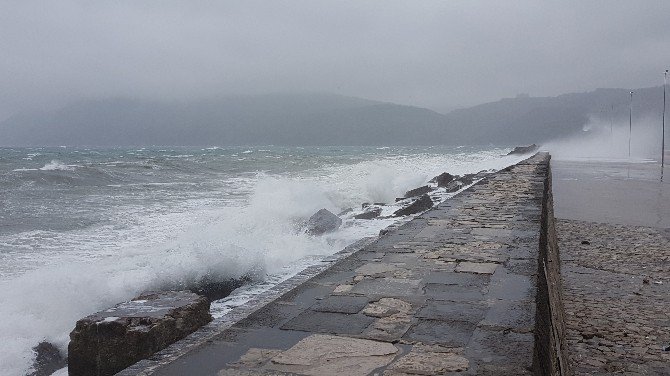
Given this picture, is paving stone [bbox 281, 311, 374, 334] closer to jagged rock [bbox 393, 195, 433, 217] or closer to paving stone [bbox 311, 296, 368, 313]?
paving stone [bbox 311, 296, 368, 313]

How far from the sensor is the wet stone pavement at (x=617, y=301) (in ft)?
15.9

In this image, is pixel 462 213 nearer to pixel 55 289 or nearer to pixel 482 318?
pixel 482 318

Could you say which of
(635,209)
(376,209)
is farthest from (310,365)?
(635,209)

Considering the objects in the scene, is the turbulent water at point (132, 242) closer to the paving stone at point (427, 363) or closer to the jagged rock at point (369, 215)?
the jagged rock at point (369, 215)

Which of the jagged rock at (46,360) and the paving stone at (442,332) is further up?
the paving stone at (442,332)

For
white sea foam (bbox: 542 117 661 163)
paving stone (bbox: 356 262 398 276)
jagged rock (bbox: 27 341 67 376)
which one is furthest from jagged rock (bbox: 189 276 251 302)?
white sea foam (bbox: 542 117 661 163)

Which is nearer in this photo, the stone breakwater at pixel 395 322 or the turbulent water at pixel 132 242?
the stone breakwater at pixel 395 322

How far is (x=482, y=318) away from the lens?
10.6 ft

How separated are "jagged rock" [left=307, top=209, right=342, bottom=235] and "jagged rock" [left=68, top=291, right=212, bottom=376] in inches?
274

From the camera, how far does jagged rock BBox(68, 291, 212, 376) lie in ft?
10.8

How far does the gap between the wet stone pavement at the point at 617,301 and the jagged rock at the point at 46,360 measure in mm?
4519

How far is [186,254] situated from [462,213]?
3839 millimetres

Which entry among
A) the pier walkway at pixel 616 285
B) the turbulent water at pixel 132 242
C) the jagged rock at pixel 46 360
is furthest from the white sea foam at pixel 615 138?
the jagged rock at pixel 46 360

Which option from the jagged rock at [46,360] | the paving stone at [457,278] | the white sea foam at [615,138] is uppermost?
the white sea foam at [615,138]
